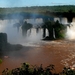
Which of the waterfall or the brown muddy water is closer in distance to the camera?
the brown muddy water

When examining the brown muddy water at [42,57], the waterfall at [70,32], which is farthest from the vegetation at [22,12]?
the brown muddy water at [42,57]

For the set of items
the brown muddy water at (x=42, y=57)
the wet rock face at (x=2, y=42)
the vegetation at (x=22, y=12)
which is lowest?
the brown muddy water at (x=42, y=57)

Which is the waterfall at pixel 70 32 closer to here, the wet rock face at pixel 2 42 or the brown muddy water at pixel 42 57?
the brown muddy water at pixel 42 57

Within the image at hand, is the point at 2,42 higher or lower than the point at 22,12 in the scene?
lower

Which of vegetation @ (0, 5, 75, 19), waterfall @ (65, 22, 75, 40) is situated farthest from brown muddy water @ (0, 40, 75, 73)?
vegetation @ (0, 5, 75, 19)

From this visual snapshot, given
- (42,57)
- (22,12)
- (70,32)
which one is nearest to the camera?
(42,57)

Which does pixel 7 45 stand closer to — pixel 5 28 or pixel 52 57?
pixel 52 57

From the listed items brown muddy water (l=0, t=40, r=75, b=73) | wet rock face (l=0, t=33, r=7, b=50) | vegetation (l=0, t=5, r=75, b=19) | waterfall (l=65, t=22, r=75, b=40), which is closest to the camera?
brown muddy water (l=0, t=40, r=75, b=73)

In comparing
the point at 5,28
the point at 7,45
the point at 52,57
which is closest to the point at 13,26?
the point at 5,28

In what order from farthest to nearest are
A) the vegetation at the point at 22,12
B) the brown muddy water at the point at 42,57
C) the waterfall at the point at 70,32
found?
the vegetation at the point at 22,12
the waterfall at the point at 70,32
the brown muddy water at the point at 42,57

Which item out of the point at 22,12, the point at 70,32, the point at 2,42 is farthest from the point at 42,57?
the point at 22,12

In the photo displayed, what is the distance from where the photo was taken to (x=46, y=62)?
11.6 metres

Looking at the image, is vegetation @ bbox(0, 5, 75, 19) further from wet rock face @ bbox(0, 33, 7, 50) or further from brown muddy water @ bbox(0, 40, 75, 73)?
brown muddy water @ bbox(0, 40, 75, 73)

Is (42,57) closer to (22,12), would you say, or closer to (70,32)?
(70,32)
